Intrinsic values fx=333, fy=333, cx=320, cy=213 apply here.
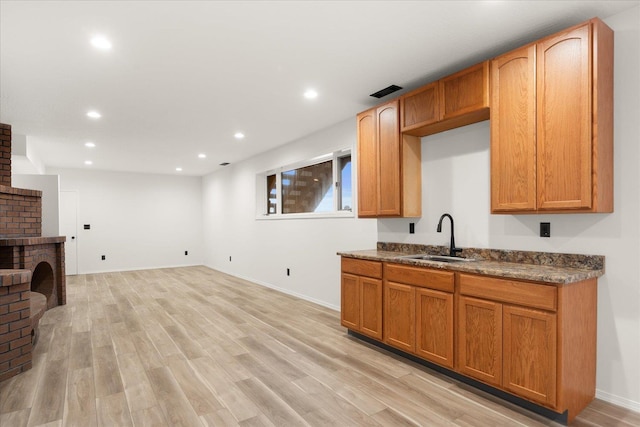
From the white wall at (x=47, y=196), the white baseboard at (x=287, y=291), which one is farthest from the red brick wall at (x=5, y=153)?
the white baseboard at (x=287, y=291)

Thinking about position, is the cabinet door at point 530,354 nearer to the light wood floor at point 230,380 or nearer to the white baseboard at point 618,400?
the light wood floor at point 230,380

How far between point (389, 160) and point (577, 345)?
2.11 m

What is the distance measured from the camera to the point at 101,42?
2.49 meters

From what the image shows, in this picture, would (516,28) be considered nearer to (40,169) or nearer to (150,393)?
(150,393)

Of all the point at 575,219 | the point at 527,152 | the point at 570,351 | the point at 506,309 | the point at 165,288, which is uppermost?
the point at 527,152

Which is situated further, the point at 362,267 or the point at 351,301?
the point at 351,301

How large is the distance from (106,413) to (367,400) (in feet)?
5.69

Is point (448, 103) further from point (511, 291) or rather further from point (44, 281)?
point (44, 281)

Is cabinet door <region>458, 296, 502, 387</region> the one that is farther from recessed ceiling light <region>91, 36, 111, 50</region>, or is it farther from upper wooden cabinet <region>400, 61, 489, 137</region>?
recessed ceiling light <region>91, 36, 111, 50</region>

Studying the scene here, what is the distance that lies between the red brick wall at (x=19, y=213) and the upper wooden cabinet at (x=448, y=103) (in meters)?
5.13

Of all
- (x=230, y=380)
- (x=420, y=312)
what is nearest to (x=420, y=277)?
(x=420, y=312)

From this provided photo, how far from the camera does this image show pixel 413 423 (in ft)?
6.73

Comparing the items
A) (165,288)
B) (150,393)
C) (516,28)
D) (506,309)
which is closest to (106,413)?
(150,393)

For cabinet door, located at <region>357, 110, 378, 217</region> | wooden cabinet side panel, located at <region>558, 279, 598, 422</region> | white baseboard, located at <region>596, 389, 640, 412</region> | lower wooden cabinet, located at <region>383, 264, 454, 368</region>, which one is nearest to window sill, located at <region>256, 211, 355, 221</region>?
cabinet door, located at <region>357, 110, 378, 217</region>
